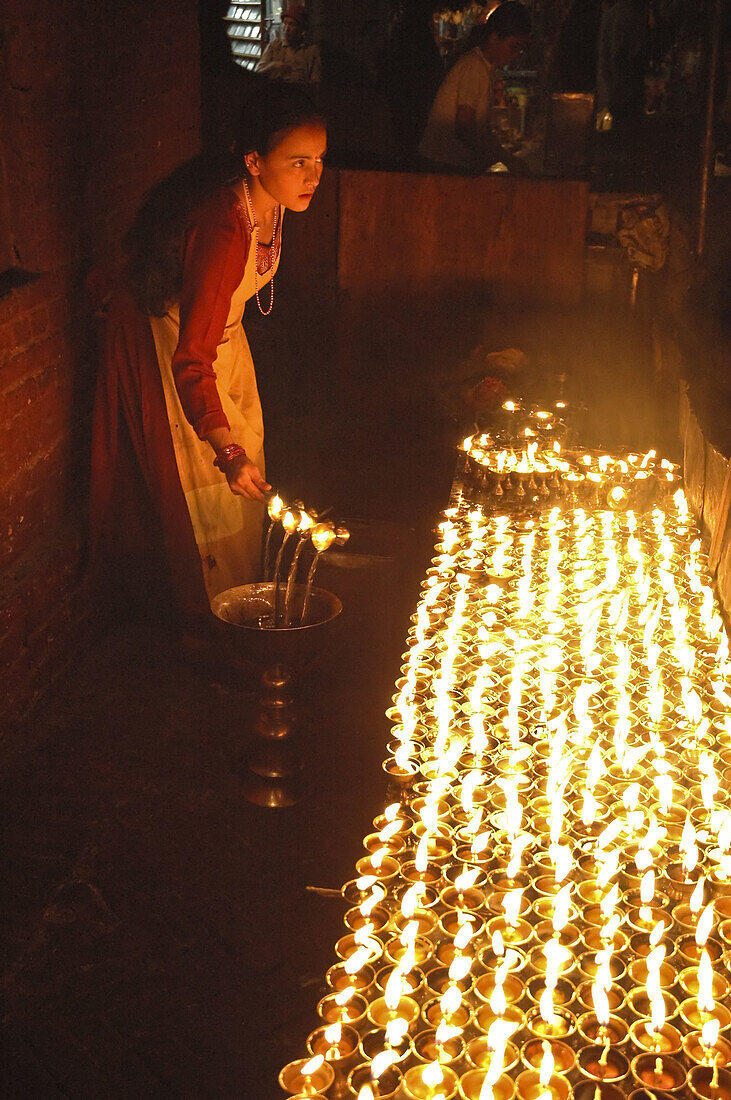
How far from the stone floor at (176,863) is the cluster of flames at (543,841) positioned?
2.38 feet

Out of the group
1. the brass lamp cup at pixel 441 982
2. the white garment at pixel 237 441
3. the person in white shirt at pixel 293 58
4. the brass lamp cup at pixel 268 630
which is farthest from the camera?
the person in white shirt at pixel 293 58

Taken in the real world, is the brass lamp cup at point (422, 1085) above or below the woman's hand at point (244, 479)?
below

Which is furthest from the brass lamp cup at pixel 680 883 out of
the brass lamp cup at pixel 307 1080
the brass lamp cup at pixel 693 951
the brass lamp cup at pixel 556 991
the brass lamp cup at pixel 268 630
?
the brass lamp cup at pixel 268 630

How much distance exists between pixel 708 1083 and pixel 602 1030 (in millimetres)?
173

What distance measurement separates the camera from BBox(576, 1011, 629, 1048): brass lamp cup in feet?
5.38

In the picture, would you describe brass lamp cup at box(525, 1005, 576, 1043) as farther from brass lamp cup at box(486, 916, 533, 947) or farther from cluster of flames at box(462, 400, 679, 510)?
cluster of flames at box(462, 400, 679, 510)

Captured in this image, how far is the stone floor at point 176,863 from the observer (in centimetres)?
255

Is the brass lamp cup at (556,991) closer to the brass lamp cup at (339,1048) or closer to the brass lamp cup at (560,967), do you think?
the brass lamp cup at (560,967)

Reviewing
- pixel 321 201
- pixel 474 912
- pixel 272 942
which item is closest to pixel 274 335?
pixel 321 201

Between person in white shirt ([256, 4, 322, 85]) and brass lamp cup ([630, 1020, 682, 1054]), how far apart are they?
9556 millimetres

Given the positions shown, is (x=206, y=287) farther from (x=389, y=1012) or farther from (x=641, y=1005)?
(x=641, y=1005)

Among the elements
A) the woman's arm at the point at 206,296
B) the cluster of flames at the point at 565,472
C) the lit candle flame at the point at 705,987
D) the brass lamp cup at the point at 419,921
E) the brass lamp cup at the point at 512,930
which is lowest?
Result: the brass lamp cup at the point at 419,921

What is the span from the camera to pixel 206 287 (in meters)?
3.79

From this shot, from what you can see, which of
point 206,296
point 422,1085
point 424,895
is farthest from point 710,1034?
point 206,296
